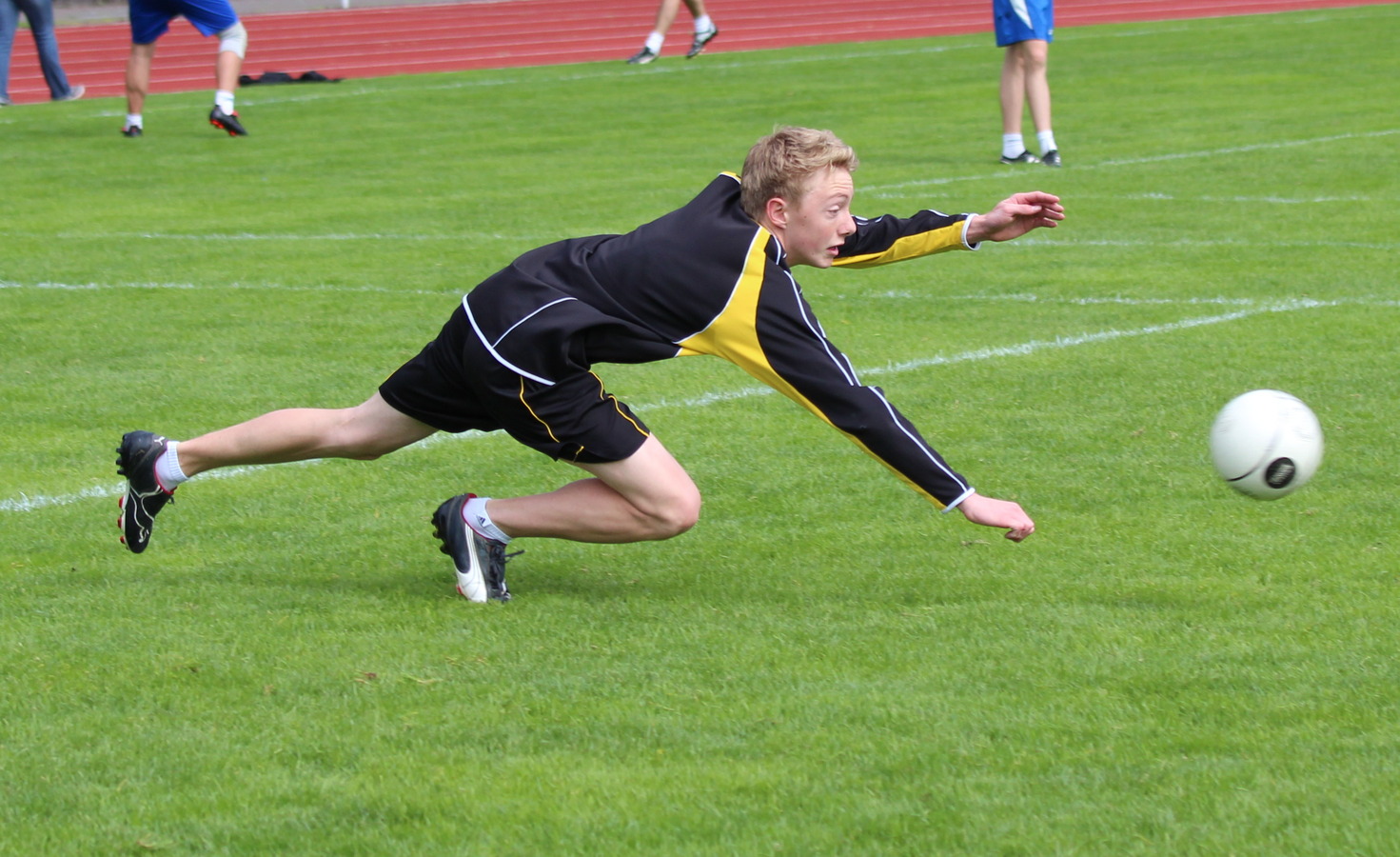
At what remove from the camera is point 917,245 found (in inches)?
199

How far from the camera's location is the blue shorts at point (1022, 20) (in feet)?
42.5

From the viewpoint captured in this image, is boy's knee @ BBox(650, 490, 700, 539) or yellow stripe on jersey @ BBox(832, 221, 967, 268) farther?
yellow stripe on jersey @ BBox(832, 221, 967, 268)

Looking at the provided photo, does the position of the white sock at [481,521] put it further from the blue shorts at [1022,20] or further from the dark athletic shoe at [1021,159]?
the dark athletic shoe at [1021,159]

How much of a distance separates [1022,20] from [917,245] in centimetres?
852

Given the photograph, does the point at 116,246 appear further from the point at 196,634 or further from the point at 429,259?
the point at 196,634

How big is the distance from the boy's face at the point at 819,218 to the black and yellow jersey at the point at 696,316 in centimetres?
8

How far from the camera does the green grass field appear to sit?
3539mm

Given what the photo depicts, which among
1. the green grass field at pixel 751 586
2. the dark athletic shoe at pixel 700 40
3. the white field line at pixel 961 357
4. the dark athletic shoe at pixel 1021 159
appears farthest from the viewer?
the dark athletic shoe at pixel 700 40

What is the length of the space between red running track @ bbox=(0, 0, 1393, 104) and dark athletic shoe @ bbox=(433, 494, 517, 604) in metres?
17.8

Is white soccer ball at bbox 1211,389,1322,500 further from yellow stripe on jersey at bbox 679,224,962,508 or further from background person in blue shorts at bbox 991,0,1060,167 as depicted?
background person in blue shorts at bbox 991,0,1060,167

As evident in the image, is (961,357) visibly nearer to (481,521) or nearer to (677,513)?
(677,513)

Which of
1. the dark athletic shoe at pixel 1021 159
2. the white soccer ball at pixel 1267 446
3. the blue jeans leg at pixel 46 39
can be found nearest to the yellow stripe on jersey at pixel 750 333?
the white soccer ball at pixel 1267 446

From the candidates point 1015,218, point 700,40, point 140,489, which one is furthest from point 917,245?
point 700,40

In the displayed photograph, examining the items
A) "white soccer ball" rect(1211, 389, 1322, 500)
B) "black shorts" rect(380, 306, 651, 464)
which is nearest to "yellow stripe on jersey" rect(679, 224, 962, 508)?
"black shorts" rect(380, 306, 651, 464)
